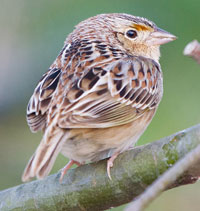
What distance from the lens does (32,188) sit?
13.4 ft

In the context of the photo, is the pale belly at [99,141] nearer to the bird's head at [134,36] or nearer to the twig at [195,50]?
the bird's head at [134,36]

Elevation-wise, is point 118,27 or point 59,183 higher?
Result: point 118,27

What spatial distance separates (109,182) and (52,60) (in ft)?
10.6

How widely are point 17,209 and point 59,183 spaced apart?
0.32 meters

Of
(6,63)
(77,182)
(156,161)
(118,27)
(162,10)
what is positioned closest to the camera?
(156,161)

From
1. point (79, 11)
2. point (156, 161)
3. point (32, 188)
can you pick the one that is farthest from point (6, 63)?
point (156, 161)

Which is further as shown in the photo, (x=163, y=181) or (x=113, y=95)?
(x=113, y=95)

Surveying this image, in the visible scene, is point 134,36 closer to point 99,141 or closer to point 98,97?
point 98,97

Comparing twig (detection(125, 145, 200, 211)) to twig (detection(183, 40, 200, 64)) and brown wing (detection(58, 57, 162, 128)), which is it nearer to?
twig (detection(183, 40, 200, 64))

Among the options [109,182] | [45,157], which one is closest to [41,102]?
[45,157]

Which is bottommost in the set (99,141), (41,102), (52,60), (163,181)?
(52,60)

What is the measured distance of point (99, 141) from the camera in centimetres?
418

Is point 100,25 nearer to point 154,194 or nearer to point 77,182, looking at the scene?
point 77,182

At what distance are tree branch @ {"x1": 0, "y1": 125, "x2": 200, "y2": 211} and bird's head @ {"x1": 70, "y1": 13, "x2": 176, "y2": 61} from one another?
131cm
